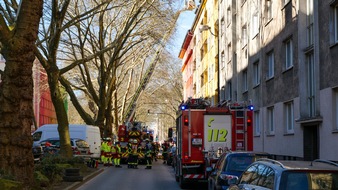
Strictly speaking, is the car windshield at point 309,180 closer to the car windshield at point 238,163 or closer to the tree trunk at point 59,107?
the car windshield at point 238,163

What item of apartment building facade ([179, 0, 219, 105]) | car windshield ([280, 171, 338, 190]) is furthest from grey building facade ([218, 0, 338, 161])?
apartment building facade ([179, 0, 219, 105])

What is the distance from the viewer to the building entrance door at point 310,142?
61.7 ft

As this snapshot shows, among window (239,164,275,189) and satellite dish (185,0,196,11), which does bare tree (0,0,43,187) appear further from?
satellite dish (185,0,196,11)

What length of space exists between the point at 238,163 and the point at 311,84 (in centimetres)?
725

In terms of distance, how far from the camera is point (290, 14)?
841 inches

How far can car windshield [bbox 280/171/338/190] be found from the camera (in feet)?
23.6

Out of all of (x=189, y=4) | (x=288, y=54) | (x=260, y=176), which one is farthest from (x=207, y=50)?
(x=260, y=176)

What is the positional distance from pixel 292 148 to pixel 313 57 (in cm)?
385

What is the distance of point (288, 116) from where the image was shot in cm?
2206

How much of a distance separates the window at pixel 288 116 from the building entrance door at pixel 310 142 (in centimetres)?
206

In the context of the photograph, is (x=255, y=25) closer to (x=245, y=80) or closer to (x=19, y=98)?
(x=245, y=80)

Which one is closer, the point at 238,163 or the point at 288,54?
the point at 238,163

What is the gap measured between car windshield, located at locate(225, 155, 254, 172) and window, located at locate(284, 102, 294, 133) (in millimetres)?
8591

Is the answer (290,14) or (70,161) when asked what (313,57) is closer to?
(290,14)
